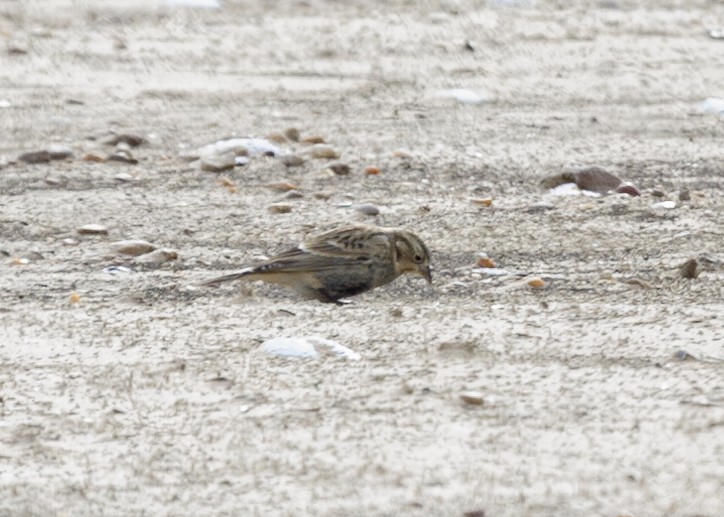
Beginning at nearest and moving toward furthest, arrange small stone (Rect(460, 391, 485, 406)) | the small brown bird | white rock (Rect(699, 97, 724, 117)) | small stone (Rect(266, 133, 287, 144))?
1. small stone (Rect(460, 391, 485, 406))
2. the small brown bird
3. small stone (Rect(266, 133, 287, 144))
4. white rock (Rect(699, 97, 724, 117))

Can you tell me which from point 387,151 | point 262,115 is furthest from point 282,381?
point 262,115

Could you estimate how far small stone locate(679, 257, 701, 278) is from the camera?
7359mm

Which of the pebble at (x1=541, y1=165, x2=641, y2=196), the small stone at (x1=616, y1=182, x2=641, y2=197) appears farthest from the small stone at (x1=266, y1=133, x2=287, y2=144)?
the small stone at (x1=616, y1=182, x2=641, y2=197)

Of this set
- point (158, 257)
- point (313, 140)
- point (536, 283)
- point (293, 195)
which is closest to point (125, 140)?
point (313, 140)

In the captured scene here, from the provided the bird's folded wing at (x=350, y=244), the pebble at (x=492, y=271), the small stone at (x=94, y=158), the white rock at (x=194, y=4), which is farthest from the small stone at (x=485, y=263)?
the white rock at (x=194, y=4)

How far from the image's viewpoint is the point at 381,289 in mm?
7707

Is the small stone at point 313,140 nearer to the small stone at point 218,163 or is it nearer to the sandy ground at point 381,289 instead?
the sandy ground at point 381,289

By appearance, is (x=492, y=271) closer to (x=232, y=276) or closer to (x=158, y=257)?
(x=232, y=276)

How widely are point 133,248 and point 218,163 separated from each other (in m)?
1.60

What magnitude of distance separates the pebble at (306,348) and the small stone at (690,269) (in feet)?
5.50

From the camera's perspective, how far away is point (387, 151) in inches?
388

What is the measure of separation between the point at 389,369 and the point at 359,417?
0.52 m

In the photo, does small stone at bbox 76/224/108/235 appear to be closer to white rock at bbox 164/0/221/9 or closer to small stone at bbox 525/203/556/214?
small stone at bbox 525/203/556/214

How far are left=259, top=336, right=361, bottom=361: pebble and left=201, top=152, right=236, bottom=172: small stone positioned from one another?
313cm
